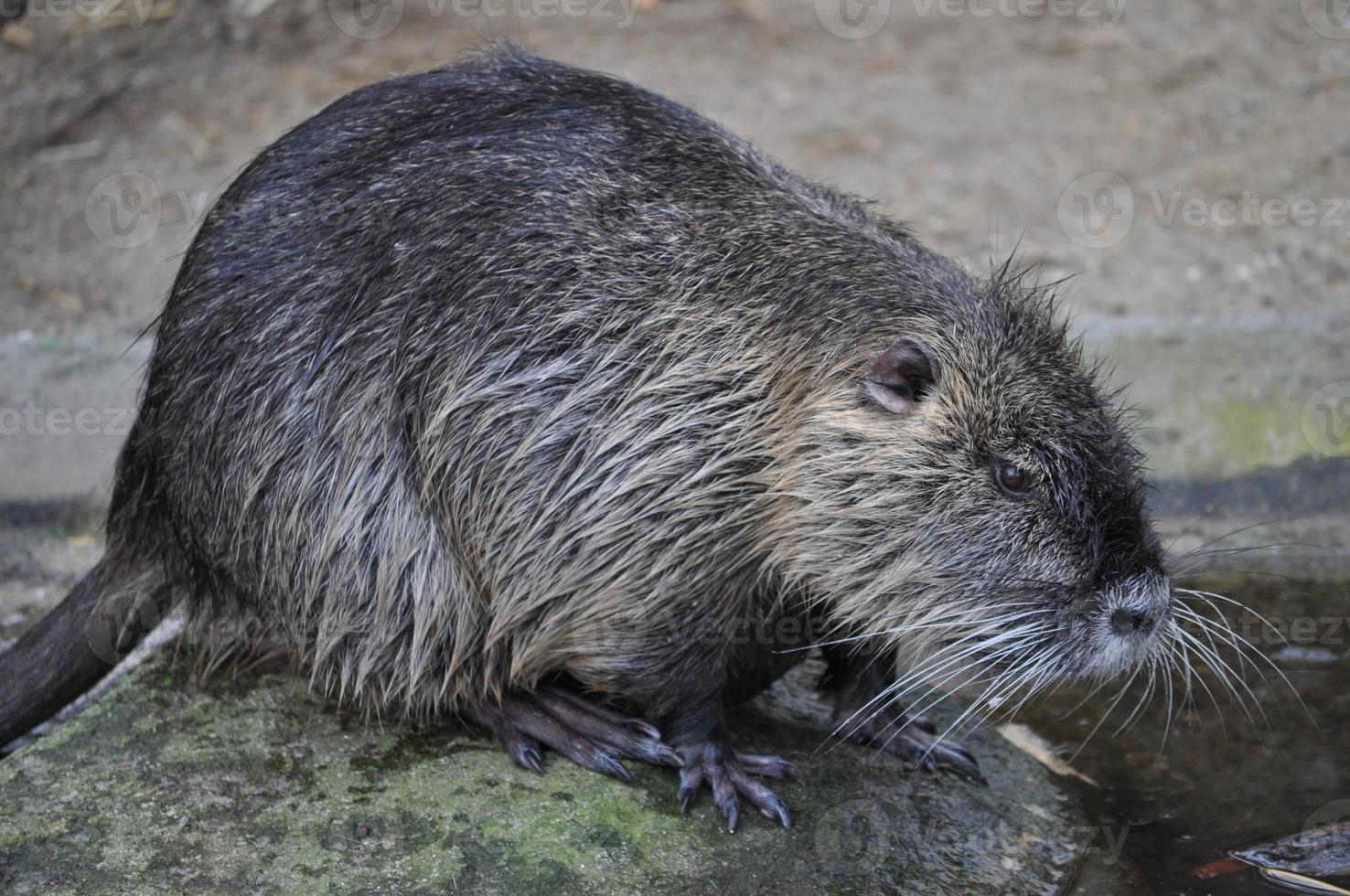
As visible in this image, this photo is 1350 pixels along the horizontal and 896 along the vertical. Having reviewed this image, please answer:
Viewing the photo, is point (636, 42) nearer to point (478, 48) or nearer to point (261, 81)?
point (261, 81)

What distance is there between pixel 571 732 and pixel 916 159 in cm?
409

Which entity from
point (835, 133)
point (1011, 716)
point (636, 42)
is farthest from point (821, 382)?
point (636, 42)

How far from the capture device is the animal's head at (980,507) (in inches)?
110

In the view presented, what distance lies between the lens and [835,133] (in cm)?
675

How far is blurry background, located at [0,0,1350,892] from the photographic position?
4.83 m
